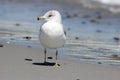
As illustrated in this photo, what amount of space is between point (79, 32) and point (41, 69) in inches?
196

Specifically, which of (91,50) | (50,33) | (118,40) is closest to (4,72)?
(50,33)

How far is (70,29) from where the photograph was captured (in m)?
13.9

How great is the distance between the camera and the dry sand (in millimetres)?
7766

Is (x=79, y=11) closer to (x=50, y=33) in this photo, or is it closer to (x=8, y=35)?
(x=8, y=35)

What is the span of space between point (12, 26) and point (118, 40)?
290 cm

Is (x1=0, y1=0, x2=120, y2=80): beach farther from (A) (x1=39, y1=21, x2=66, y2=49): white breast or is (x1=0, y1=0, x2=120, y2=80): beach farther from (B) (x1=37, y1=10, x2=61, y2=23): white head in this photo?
(B) (x1=37, y1=10, x2=61, y2=23): white head

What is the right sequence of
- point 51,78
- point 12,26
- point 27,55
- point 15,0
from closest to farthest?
1. point 51,78
2. point 27,55
3. point 12,26
4. point 15,0

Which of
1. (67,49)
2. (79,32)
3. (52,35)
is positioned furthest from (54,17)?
(79,32)

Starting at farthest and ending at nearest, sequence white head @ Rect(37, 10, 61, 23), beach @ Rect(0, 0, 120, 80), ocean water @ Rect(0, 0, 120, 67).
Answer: ocean water @ Rect(0, 0, 120, 67), white head @ Rect(37, 10, 61, 23), beach @ Rect(0, 0, 120, 80)

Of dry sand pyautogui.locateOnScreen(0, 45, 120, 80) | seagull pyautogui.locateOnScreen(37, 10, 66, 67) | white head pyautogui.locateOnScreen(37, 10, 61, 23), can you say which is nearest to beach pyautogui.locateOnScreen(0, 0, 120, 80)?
dry sand pyautogui.locateOnScreen(0, 45, 120, 80)

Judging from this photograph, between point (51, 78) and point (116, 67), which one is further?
point (116, 67)

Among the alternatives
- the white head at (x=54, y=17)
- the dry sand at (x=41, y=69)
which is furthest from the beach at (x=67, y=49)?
the white head at (x=54, y=17)

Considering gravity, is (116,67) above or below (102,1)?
below

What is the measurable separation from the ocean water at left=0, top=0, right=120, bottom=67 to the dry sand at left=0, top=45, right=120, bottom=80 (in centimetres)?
61
